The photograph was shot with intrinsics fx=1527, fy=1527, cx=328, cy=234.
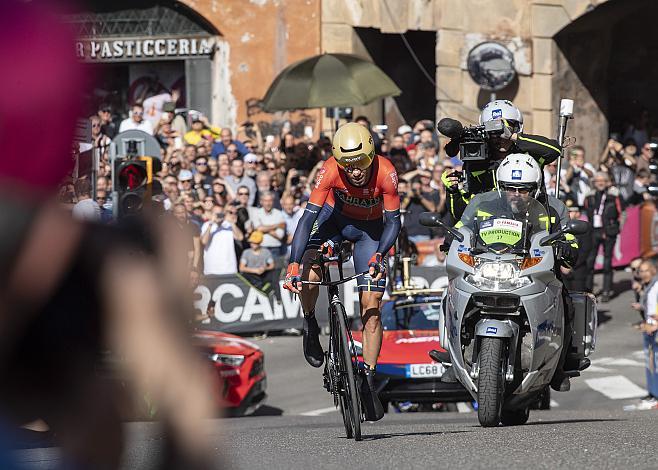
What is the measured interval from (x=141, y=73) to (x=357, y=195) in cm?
2013

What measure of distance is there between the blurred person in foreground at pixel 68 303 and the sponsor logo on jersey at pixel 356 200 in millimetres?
7631

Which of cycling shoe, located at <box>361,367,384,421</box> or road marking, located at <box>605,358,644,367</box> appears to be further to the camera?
road marking, located at <box>605,358,644,367</box>

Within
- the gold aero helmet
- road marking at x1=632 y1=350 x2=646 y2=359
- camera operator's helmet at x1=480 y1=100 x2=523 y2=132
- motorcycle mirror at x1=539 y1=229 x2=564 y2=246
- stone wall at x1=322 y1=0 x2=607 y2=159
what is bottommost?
road marking at x1=632 y1=350 x2=646 y2=359

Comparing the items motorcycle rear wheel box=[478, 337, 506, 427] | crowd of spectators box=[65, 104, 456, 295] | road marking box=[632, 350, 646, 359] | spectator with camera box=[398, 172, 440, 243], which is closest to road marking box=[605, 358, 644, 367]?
road marking box=[632, 350, 646, 359]

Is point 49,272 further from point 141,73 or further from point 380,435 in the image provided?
point 141,73

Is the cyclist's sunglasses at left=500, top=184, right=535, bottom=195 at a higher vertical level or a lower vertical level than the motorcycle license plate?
higher

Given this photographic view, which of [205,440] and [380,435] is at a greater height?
[205,440]

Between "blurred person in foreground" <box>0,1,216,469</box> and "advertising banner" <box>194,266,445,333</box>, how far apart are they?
1684cm

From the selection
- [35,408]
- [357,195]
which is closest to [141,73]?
[357,195]

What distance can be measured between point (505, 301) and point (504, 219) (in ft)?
1.90

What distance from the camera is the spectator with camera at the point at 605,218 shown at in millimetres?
21672

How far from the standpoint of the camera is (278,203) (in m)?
20.1

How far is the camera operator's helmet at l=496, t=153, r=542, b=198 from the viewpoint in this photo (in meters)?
10.2

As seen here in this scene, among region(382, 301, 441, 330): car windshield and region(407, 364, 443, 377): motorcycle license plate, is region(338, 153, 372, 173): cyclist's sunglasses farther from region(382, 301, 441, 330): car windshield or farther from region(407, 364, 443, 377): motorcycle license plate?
region(382, 301, 441, 330): car windshield
